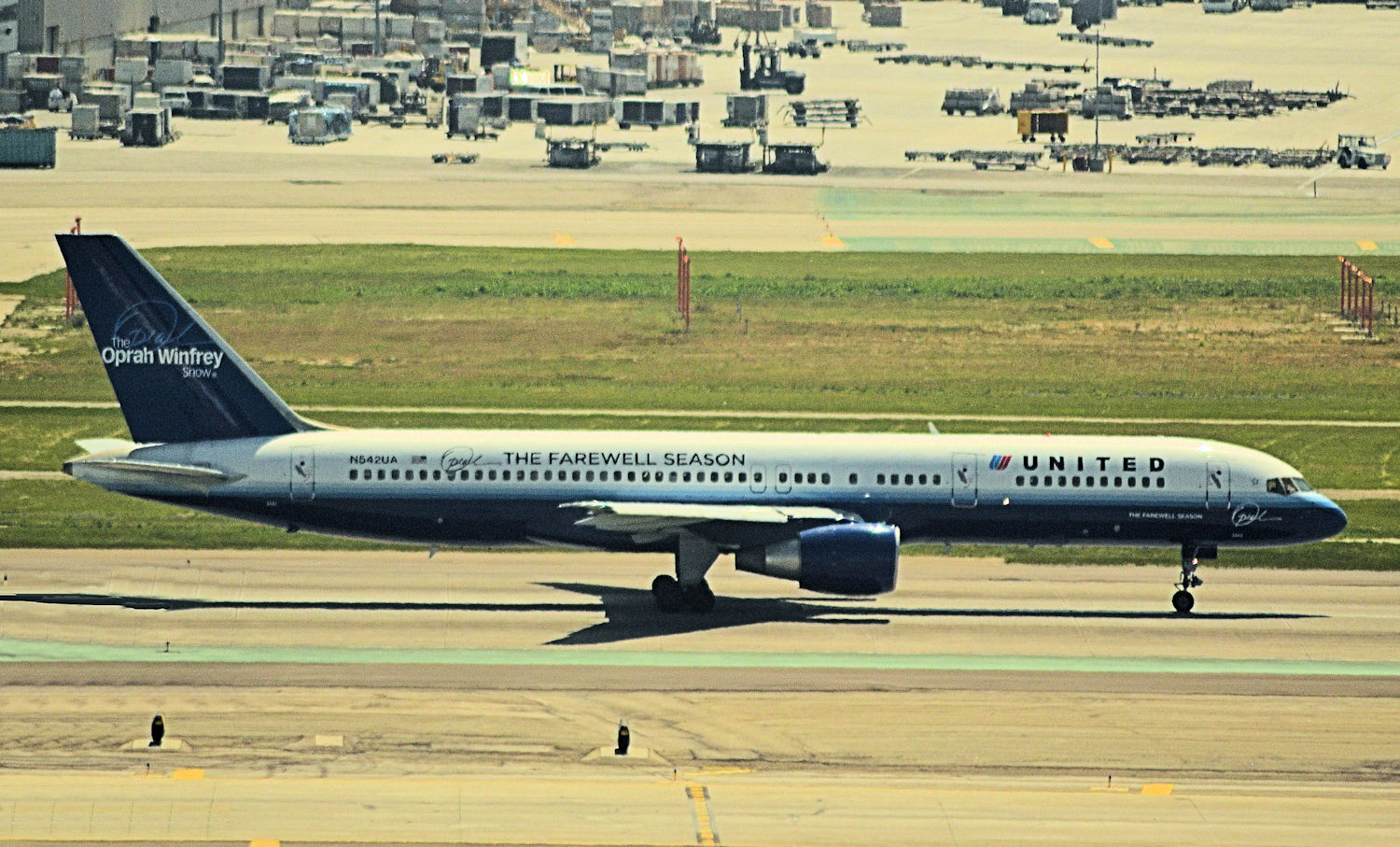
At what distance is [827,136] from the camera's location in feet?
573

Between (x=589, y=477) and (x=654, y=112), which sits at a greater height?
(x=654, y=112)

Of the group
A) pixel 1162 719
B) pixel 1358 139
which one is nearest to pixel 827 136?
pixel 1358 139

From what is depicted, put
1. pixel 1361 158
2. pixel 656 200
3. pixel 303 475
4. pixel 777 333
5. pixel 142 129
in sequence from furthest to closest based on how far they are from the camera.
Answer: pixel 1361 158
pixel 142 129
pixel 656 200
pixel 777 333
pixel 303 475

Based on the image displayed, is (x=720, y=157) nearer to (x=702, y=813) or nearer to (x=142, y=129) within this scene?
(x=142, y=129)

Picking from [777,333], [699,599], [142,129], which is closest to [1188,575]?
[699,599]

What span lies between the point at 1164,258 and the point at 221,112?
97.6m

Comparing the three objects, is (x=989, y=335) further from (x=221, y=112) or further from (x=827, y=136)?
(x=221, y=112)

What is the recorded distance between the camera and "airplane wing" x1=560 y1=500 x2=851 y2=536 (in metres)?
47.1

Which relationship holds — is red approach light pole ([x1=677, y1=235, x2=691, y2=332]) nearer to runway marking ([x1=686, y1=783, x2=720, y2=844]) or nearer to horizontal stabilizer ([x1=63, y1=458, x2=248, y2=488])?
horizontal stabilizer ([x1=63, y1=458, x2=248, y2=488])

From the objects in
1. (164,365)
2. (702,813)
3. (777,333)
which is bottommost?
(702,813)

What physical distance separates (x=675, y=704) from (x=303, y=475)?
1252 cm

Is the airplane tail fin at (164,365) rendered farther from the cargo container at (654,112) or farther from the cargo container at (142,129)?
the cargo container at (654,112)

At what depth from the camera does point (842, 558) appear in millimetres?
47062

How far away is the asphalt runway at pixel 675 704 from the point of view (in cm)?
3516
